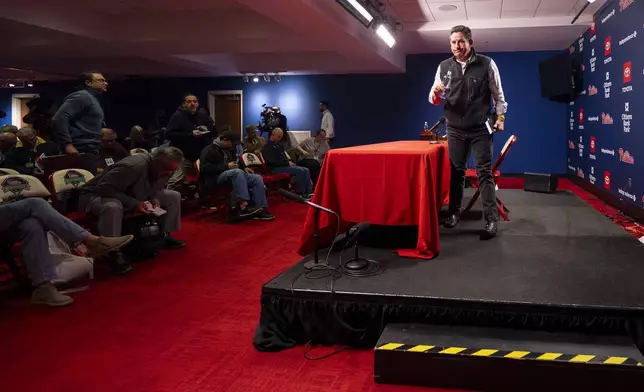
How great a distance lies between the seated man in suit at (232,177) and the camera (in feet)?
18.5

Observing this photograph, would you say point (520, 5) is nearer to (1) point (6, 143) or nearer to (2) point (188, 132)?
(2) point (188, 132)

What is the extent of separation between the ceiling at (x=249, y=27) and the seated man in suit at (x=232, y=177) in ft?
5.12

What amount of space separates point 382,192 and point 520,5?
A: 559cm

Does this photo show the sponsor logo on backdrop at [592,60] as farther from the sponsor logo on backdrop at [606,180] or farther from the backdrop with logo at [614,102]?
the sponsor logo on backdrop at [606,180]

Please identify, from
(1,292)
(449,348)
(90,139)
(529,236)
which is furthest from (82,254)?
(529,236)

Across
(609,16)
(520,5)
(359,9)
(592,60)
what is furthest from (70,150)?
(592,60)

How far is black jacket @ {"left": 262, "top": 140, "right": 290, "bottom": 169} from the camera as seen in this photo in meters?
7.41

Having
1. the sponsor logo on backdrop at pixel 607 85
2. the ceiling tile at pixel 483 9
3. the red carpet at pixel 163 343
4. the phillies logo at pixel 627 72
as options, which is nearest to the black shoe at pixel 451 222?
the red carpet at pixel 163 343

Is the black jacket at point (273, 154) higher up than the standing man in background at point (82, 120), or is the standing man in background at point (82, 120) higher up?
the standing man in background at point (82, 120)

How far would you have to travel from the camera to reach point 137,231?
3.92 m

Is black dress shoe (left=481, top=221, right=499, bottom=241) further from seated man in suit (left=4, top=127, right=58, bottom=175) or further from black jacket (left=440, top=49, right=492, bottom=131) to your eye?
seated man in suit (left=4, top=127, right=58, bottom=175)

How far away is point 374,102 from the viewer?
38.6 feet

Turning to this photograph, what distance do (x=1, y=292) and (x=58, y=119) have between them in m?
1.45

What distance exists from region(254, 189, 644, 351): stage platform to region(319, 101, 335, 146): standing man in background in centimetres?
856
